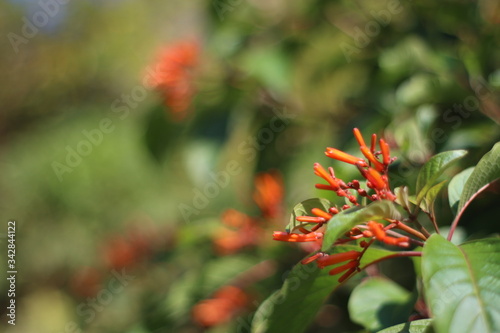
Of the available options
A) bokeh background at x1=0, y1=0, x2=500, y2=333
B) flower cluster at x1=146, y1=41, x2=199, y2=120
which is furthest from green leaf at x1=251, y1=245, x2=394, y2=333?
flower cluster at x1=146, y1=41, x2=199, y2=120

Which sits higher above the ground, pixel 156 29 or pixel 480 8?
pixel 156 29

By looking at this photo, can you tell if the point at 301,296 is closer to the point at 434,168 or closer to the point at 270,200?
the point at 434,168

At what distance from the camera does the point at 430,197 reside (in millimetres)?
697

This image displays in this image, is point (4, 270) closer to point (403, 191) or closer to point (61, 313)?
point (61, 313)

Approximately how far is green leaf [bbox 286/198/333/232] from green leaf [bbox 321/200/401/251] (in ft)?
0.24

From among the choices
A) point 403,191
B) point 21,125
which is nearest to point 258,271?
point 403,191

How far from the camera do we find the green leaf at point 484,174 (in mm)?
675

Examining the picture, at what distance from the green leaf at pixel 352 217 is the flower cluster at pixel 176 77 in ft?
3.01

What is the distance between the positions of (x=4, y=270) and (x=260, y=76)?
9.91 feet

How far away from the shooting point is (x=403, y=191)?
64 cm

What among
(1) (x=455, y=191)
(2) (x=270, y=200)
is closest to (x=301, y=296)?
(1) (x=455, y=191)

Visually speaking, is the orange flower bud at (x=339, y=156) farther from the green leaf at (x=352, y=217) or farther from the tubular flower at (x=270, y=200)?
the tubular flower at (x=270, y=200)

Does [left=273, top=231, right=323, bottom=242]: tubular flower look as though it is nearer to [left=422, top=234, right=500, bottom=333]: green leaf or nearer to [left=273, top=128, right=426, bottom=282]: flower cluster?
[left=273, top=128, right=426, bottom=282]: flower cluster

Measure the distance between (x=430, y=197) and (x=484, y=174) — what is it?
71 mm
